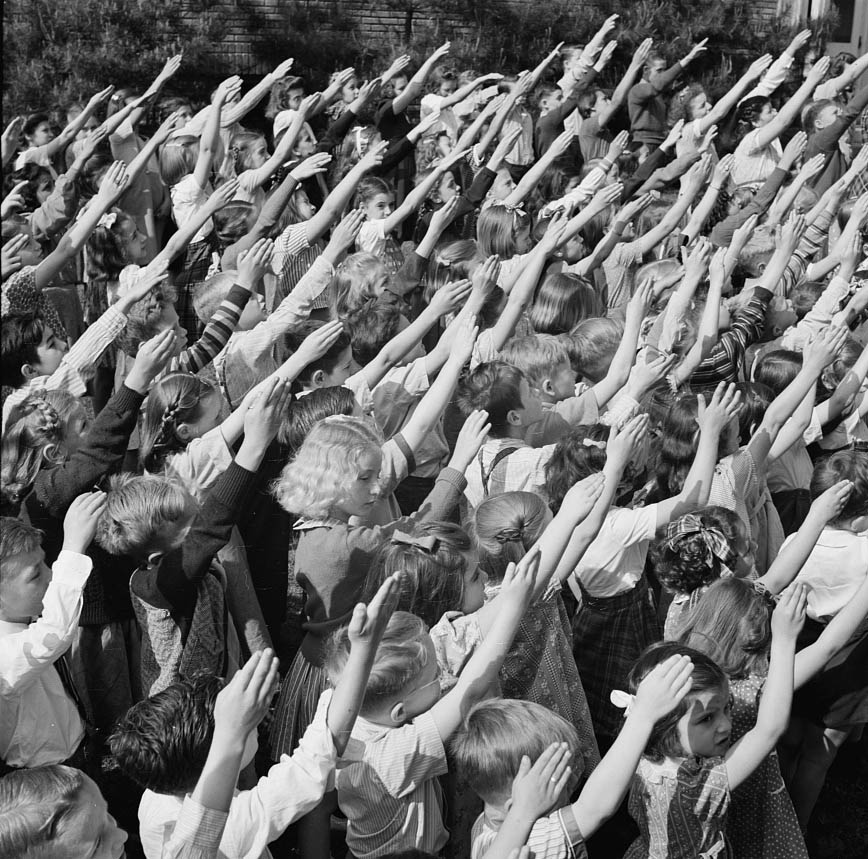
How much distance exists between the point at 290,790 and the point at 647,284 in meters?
2.90

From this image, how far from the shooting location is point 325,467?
11.4ft

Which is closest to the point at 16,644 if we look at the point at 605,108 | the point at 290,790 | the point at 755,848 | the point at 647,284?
the point at 290,790

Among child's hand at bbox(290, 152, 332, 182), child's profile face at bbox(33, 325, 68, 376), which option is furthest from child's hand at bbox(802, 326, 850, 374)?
child's profile face at bbox(33, 325, 68, 376)

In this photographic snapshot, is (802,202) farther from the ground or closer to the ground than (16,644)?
closer to the ground

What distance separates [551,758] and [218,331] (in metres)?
2.63

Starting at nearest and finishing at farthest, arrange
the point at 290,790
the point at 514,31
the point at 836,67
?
the point at 290,790
the point at 836,67
the point at 514,31

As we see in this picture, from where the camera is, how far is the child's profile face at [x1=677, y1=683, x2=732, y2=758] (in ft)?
9.33

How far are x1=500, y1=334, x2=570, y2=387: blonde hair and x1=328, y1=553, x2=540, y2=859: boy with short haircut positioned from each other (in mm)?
1756

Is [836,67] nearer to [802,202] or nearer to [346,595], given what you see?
[802,202]

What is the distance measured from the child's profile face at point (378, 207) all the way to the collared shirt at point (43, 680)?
4168mm

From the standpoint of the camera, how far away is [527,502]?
3.53 m

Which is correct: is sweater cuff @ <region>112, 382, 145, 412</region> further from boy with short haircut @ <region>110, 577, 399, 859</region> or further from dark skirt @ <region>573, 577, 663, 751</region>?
dark skirt @ <region>573, 577, 663, 751</region>

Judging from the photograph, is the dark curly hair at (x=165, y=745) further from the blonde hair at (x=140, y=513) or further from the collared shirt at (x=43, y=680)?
the blonde hair at (x=140, y=513)

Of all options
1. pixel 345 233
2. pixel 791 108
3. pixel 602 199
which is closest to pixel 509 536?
pixel 345 233
